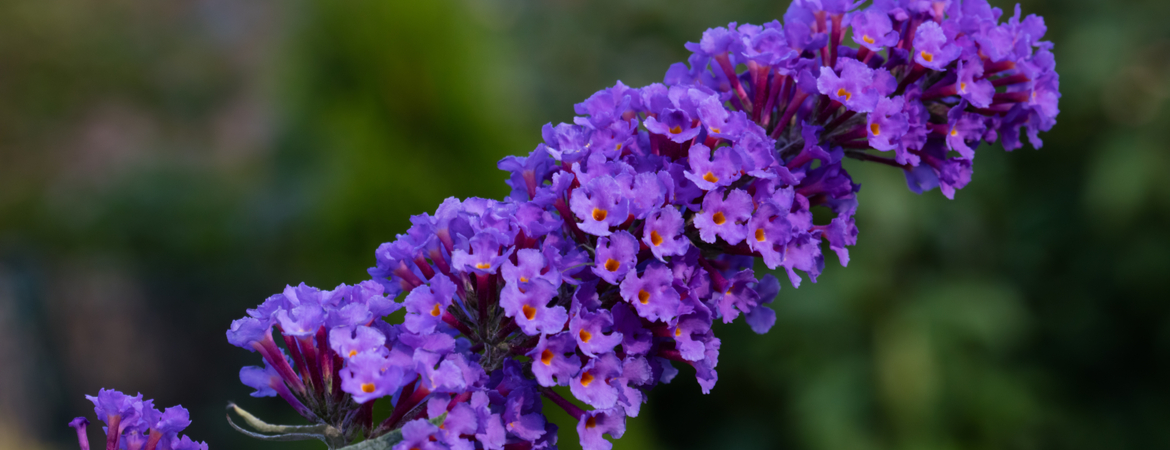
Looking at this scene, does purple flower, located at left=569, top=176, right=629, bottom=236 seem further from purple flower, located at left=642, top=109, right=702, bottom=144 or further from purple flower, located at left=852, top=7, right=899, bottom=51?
purple flower, located at left=852, top=7, right=899, bottom=51

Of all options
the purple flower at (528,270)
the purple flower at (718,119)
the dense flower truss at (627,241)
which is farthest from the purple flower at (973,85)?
the purple flower at (528,270)

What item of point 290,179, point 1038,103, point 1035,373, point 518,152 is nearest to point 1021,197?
point 1035,373

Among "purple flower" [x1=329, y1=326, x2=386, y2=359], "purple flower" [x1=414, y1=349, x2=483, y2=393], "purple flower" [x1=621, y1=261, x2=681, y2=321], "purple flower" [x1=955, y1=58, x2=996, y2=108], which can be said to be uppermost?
"purple flower" [x1=955, y1=58, x2=996, y2=108]

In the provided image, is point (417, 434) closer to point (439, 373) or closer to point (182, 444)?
point (439, 373)

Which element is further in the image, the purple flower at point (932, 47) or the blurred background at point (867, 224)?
the blurred background at point (867, 224)

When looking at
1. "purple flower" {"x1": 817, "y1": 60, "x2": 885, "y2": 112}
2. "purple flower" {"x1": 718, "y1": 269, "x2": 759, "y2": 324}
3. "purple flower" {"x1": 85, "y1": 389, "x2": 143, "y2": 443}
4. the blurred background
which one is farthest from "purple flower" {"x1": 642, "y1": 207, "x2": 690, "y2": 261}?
the blurred background

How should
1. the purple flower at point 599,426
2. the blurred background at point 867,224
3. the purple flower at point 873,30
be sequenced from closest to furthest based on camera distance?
1. the purple flower at point 599,426
2. the purple flower at point 873,30
3. the blurred background at point 867,224

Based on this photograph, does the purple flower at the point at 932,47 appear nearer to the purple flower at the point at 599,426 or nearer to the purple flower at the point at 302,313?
the purple flower at the point at 599,426

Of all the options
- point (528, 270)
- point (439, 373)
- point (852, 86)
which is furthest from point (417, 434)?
point (852, 86)
